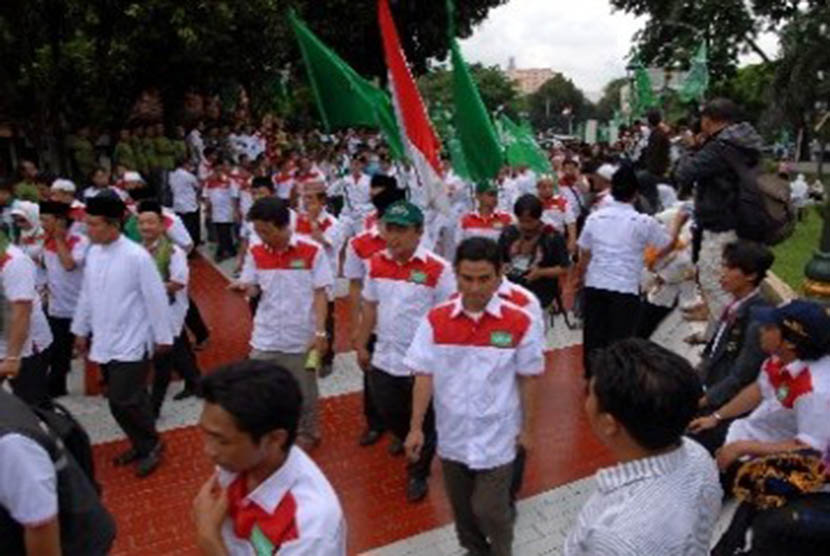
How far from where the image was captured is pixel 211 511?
247 centimetres

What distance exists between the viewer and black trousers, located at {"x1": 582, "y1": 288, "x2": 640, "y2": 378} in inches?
289

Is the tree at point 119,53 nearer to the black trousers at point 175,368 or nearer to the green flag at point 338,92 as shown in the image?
the green flag at point 338,92

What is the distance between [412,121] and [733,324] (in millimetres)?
2591

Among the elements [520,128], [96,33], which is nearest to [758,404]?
[520,128]

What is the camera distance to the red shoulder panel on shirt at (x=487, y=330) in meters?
4.34

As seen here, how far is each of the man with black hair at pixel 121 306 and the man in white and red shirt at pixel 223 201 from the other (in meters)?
8.59

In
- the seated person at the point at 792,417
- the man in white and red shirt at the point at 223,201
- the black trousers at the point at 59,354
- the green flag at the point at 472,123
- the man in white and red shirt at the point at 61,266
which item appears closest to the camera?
the seated person at the point at 792,417

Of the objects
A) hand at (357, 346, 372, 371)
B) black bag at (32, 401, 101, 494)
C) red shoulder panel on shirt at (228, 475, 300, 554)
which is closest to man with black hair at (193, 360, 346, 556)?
red shoulder panel on shirt at (228, 475, 300, 554)

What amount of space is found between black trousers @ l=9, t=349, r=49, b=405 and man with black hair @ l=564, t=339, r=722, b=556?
440 centimetres

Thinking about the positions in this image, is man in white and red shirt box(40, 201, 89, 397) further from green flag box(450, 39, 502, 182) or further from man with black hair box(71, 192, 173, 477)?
green flag box(450, 39, 502, 182)

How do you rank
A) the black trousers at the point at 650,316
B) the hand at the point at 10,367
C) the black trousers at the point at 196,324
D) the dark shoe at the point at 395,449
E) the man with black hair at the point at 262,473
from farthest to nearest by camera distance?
the black trousers at the point at 196,324
the black trousers at the point at 650,316
the dark shoe at the point at 395,449
the hand at the point at 10,367
the man with black hair at the point at 262,473

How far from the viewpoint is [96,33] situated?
14.2 m

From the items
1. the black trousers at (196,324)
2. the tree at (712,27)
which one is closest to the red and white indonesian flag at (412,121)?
the black trousers at (196,324)

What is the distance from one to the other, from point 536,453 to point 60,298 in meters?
4.26
